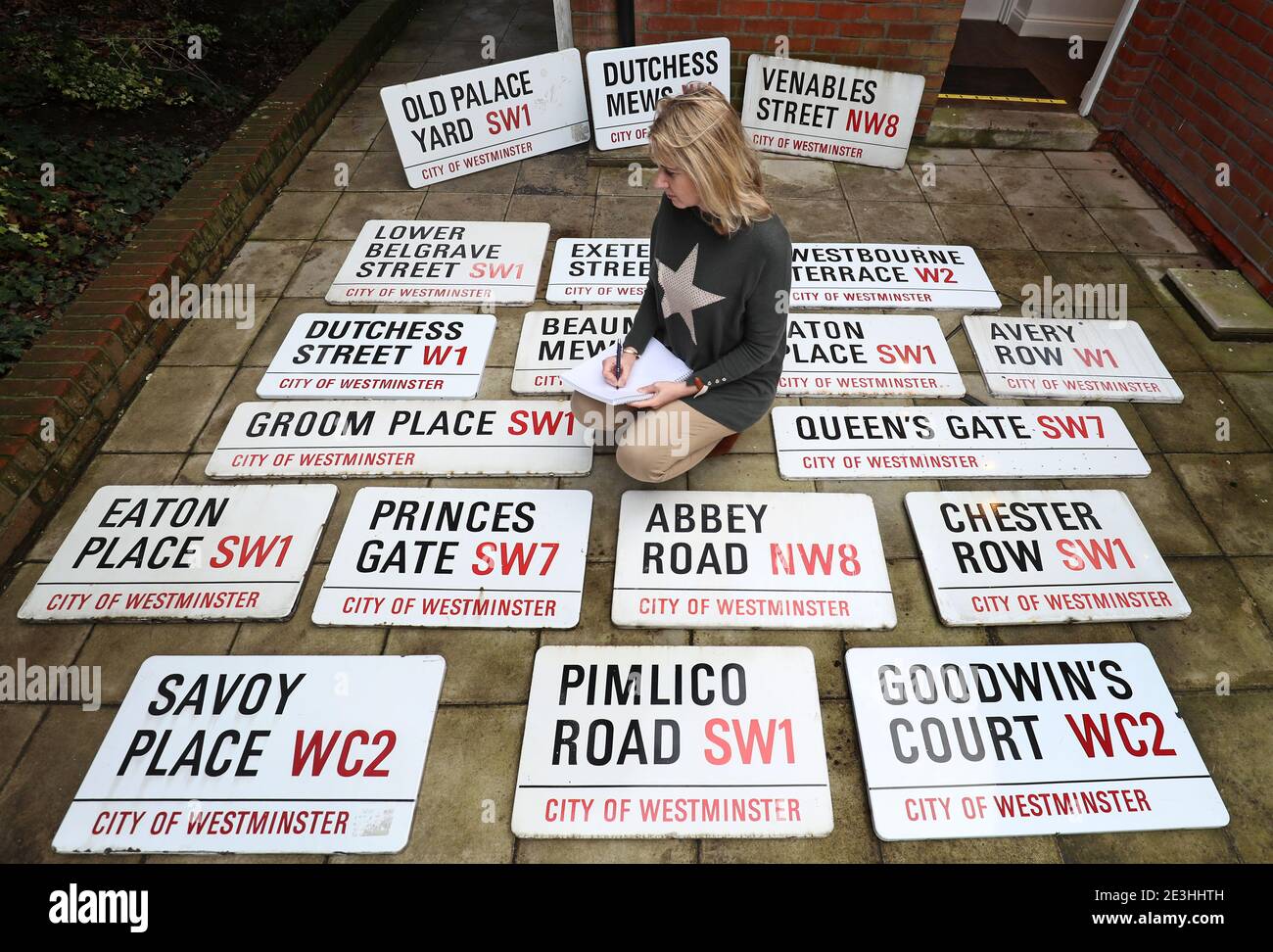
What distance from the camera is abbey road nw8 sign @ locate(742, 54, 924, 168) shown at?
5.74 meters

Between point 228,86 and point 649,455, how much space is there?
252 inches

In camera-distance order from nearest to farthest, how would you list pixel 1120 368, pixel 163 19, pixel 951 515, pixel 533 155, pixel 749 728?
pixel 749 728, pixel 951 515, pixel 1120 368, pixel 533 155, pixel 163 19

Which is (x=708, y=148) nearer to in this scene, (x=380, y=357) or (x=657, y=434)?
(x=657, y=434)

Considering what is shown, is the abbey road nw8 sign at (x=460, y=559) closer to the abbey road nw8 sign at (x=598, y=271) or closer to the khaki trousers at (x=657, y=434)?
the khaki trousers at (x=657, y=434)

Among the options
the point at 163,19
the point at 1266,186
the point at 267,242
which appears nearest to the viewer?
the point at 1266,186

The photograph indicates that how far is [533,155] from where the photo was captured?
6156 millimetres

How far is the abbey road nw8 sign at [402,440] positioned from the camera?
3713 millimetres

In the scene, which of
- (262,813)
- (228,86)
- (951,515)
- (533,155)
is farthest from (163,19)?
(951,515)

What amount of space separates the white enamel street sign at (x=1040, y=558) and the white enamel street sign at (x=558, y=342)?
2158 mm

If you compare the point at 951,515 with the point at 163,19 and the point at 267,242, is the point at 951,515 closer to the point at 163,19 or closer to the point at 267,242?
the point at 267,242

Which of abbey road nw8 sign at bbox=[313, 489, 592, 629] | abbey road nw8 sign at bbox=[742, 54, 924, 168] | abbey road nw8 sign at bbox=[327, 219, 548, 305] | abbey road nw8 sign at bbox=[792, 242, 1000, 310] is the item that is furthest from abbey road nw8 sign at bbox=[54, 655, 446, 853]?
abbey road nw8 sign at bbox=[742, 54, 924, 168]

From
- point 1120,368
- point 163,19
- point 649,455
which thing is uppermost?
point 163,19

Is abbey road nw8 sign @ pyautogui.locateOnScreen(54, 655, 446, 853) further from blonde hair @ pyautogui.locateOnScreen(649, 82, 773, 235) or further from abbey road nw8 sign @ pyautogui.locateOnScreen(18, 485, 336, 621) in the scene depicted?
blonde hair @ pyautogui.locateOnScreen(649, 82, 773, 235)

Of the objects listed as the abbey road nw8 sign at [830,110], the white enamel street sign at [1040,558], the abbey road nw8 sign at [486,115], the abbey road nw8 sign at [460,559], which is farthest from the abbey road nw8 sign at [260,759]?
the abbey road nw8 sign at [830,110]
